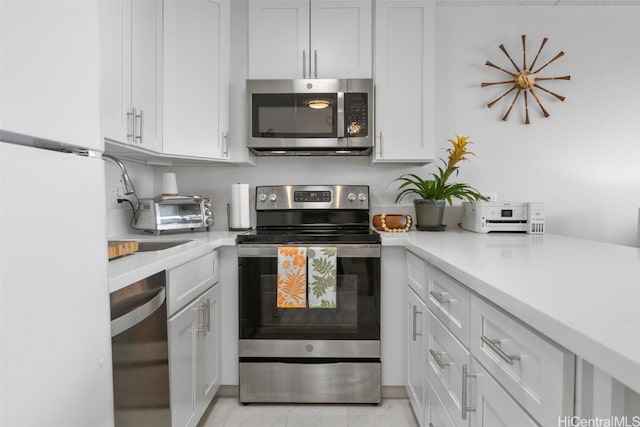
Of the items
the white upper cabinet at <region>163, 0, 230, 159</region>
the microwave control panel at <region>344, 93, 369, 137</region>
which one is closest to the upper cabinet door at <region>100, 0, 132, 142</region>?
the white upper cabinet at <region>163, 0, 230, 159</region>

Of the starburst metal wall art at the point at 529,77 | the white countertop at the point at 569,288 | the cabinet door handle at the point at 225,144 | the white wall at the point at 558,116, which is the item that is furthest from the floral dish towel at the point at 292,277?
the starburst metal wall art at the point at 529,77

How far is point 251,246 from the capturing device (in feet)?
6.50

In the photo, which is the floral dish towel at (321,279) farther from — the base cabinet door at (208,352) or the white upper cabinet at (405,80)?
the white upper cabinet at (405,80)

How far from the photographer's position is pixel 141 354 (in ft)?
3.82

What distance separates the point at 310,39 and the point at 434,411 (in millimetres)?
1969

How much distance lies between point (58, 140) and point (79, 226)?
17 centimetres

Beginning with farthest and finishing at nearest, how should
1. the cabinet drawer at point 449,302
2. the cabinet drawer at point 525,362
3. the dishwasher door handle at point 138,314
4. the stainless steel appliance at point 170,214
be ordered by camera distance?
the stainless steel appliance at point 170,214
the cabinet drawer at point 449,302
the dishwasher door handle at point 138,314
the cabinet drawer at point 525,362

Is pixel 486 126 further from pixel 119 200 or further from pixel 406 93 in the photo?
pixel 119 200

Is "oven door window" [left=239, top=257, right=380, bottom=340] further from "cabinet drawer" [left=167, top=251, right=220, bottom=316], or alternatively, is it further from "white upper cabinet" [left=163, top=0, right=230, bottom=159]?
"white upper cabinet" [left=163, top=0, right=230, bottom=159]

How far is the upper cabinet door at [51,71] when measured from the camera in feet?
1.92

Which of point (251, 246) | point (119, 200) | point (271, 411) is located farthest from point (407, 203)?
point (119, 200)

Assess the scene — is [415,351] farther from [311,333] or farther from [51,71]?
[51,71]

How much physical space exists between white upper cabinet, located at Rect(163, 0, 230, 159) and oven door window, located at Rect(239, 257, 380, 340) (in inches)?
26.8

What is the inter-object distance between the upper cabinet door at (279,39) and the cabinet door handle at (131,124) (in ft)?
2.72
